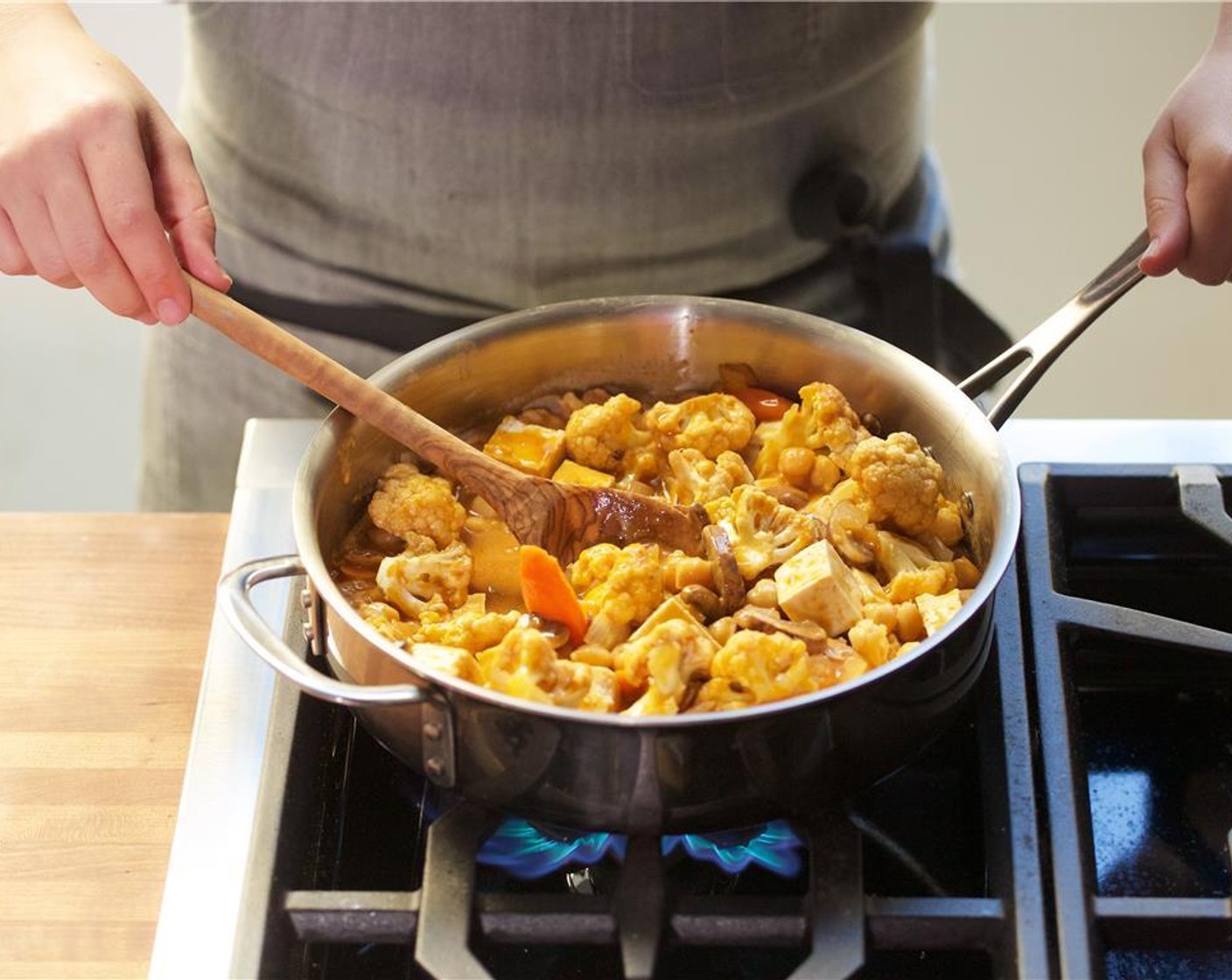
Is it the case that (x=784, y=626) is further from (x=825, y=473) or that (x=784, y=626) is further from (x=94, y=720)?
(x=94, y=720)

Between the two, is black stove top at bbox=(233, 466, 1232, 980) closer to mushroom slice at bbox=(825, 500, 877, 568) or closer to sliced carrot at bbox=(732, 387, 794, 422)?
mushroom slice at bbox=(825, 500, 877, 568)

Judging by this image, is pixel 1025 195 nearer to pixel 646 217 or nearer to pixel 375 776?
pixel 646 217

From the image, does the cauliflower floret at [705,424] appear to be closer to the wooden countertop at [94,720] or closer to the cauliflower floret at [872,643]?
the cauliflower floret at [872,643]

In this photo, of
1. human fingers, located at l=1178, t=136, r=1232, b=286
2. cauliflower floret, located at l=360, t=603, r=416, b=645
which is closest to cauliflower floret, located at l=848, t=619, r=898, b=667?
cauliflower floret, located at l=360, t=603, r=416, b=645

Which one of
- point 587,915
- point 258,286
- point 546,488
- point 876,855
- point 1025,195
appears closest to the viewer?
point 587,915

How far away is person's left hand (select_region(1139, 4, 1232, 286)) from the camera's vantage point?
1.14 meters

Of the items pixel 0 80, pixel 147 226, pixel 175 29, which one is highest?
pixel 175 29

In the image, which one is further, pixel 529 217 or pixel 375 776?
pixel 529 217

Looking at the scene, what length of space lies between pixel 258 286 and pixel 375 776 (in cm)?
79

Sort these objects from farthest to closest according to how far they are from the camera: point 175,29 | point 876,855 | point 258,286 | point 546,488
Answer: point 175,29, point 258,286, point 546,488, point 876,855

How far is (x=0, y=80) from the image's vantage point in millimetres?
1157

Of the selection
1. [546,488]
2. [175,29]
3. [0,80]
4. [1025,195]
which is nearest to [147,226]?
[0,80]

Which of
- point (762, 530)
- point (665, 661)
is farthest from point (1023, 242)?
point (665, 661)

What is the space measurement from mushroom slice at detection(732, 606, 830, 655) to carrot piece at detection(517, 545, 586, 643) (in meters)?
0.12
